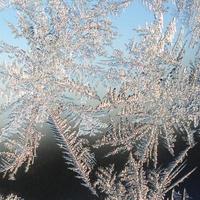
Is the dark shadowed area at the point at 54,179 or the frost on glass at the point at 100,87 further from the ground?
the frost on glass at the point at 100,87

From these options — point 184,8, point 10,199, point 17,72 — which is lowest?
point 10,199

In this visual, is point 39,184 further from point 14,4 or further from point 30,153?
point 14,4

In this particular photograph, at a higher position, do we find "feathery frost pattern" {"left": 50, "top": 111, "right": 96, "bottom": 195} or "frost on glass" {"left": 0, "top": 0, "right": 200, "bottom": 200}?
"frost on glass" {"left": 0, "top": 0, "right": 200, "bottom": 200}

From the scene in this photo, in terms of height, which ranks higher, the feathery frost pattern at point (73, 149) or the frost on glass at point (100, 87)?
the frost on glass at point (100, 87)

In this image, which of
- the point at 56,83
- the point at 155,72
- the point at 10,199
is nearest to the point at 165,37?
the point at 155,72

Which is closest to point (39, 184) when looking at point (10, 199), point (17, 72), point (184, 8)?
point (10, 199)

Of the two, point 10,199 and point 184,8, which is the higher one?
point 184,8

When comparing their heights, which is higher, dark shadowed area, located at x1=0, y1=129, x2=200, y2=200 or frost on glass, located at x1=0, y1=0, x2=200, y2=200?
frost on glass, located at x1=0, y1=0, x2=200, y2=200

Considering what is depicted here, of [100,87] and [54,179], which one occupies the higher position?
[100,87]
